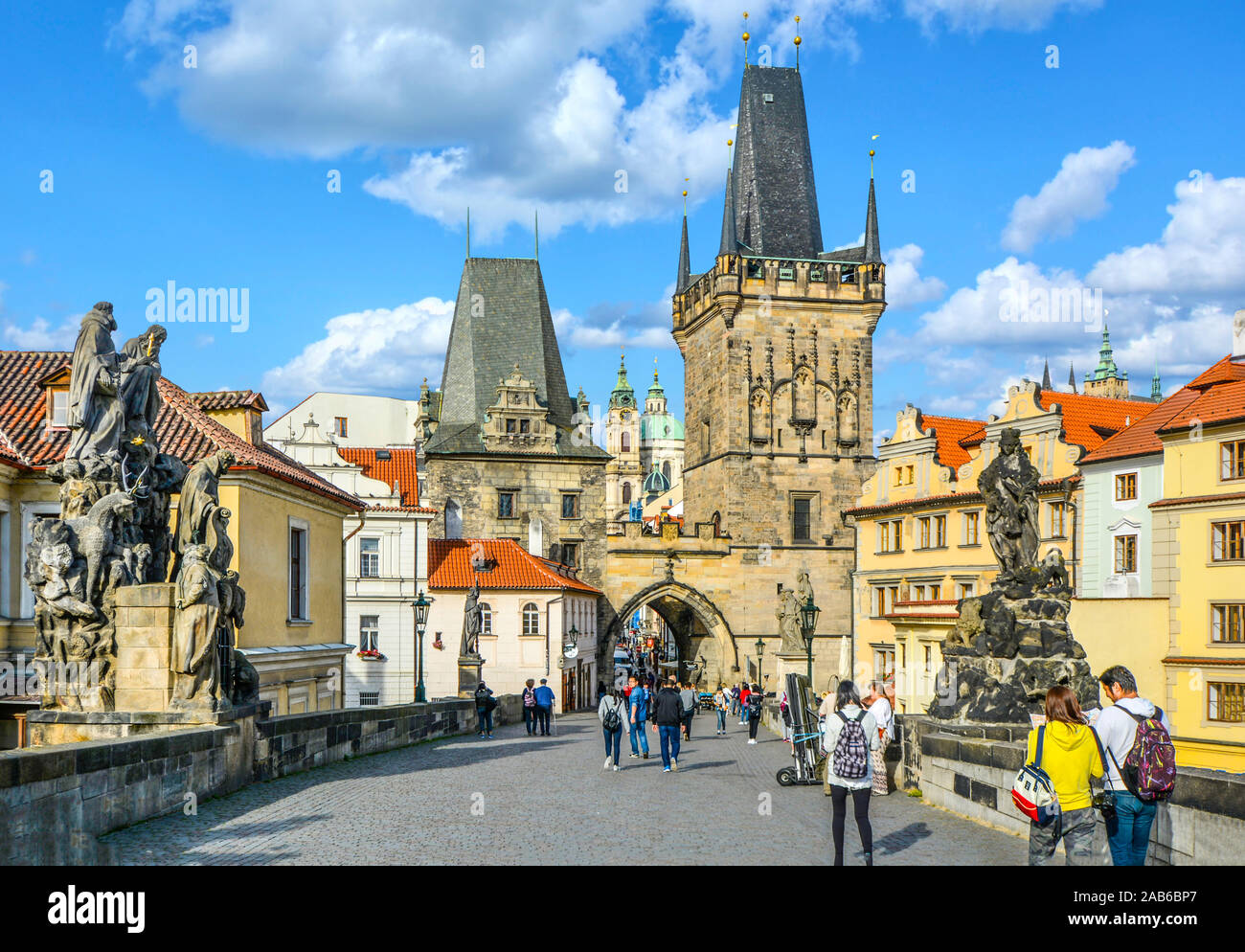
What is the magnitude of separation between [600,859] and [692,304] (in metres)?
56.3

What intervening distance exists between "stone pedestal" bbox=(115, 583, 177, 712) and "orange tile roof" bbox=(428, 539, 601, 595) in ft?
114

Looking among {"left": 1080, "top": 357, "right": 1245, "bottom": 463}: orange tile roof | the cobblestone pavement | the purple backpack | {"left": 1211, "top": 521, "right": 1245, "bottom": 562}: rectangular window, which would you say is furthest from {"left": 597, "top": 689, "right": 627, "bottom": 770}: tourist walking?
{"left": 1080, "top": 357, "right": 1245, "bottom": 463}: orange tile roof

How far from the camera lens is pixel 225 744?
444 inches

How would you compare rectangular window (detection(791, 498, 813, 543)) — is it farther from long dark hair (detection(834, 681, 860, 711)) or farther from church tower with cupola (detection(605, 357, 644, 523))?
church tower with cupola (detection(605, 357, 644, 523))

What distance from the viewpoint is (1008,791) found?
988 cm

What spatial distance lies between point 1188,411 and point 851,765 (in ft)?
91.3

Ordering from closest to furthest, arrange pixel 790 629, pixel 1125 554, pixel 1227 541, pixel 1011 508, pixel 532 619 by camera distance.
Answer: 1. pixel 1011 508
2. pixel 1227 541
3. pixel 1125 554
4. pixel 790 629
5. pixel 532 619

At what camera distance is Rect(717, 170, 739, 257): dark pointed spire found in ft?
194

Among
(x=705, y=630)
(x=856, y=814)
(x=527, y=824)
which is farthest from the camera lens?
(x=705, y=630)

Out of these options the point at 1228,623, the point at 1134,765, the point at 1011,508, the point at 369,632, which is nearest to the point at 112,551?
the point at 1134,765

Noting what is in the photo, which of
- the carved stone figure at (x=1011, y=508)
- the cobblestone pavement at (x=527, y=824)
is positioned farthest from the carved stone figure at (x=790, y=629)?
the carved stone figure at (x=1011, y=508)

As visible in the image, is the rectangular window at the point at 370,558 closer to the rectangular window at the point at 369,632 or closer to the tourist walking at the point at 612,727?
the rectangular window at the point at 369,632

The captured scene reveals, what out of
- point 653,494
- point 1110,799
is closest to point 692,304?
point 1110,799

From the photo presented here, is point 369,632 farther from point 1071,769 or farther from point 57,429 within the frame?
point 1071,769
